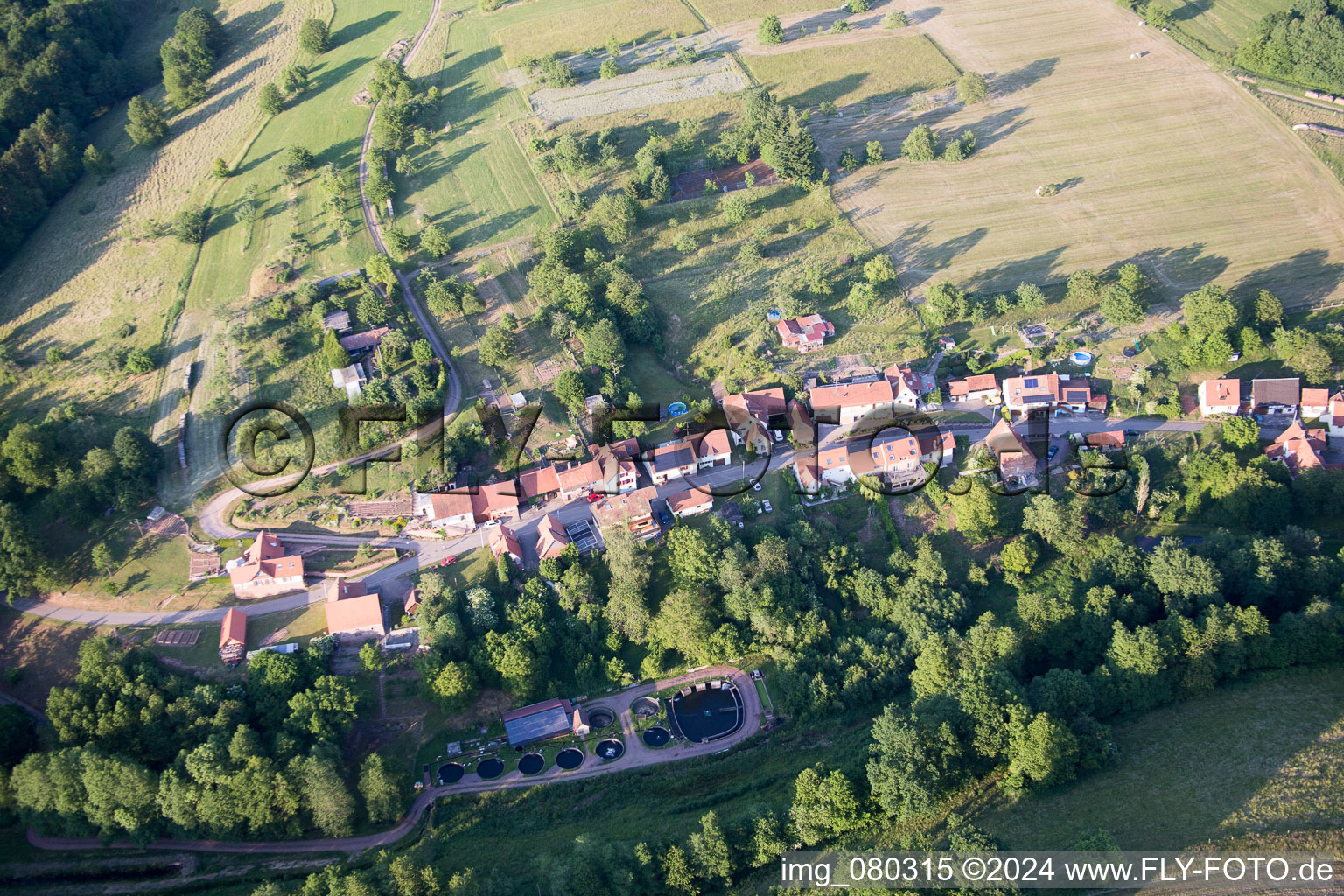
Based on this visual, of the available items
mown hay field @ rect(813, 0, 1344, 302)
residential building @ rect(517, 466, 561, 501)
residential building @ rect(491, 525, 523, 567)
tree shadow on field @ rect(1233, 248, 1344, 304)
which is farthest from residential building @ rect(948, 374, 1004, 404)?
residential building @ rect(491, 525, 523, 567)

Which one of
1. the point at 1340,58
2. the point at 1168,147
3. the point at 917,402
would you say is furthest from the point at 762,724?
the point at 1340,58

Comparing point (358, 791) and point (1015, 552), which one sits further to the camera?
point (1015, 552)

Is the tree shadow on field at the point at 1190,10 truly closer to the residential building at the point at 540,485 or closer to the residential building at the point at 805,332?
the residential building at the point at 805,332

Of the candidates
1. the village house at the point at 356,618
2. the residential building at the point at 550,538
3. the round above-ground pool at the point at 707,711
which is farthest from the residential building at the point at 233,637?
the round above-ground pool at the point at 707,711

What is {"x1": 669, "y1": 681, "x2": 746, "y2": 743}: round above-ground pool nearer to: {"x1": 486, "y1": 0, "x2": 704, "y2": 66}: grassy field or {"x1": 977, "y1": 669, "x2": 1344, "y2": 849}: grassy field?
{"x1": 977, "y1": 669, "x2": 1344, "y2": 849}: grassy field

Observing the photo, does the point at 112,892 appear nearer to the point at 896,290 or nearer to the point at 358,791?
the point at 358,791

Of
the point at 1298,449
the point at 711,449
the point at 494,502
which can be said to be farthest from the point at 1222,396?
the point at 494,502
